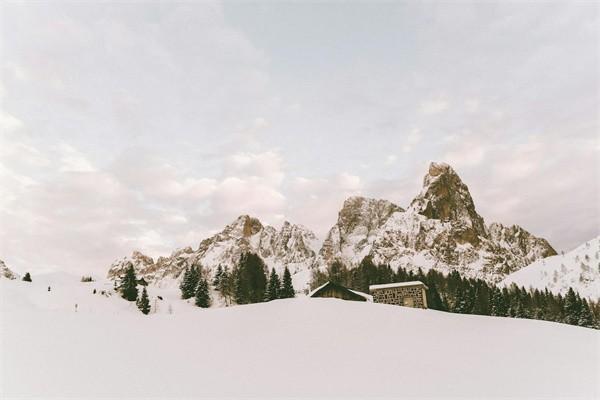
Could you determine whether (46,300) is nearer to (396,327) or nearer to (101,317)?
(101,317)

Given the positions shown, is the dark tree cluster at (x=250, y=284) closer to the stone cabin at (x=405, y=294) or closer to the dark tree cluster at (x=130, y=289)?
the stone cabin at (x=405, y=294)

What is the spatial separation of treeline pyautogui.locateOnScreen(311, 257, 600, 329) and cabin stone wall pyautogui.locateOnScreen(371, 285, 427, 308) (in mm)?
20691

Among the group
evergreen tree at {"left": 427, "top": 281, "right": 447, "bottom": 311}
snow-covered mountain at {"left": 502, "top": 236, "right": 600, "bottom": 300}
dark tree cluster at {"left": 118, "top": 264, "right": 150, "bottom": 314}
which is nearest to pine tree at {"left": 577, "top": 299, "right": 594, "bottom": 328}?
evergreen tree at {"left": 427, "top": 281, "right": 447, "bottom": 311}

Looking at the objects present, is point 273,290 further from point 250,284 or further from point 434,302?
point 434,302

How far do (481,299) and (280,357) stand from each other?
97.5 metres

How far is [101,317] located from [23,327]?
10.8ft

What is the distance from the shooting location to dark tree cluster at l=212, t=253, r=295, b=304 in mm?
65625

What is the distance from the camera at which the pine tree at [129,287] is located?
2418 inches

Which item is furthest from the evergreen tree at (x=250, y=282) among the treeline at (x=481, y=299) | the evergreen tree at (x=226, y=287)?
the treeline at (x=481, y=299)

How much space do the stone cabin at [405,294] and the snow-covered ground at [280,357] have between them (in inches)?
1401

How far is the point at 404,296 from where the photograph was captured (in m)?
56.5

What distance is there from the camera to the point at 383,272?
371ft

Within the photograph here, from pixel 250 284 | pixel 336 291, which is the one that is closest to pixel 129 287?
pixel 250 284

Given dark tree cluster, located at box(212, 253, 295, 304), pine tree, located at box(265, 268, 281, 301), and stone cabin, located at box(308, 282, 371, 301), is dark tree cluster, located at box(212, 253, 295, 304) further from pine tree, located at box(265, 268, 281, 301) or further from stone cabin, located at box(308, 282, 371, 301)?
stone cabin, located at box(308, 282, 371, 301)
